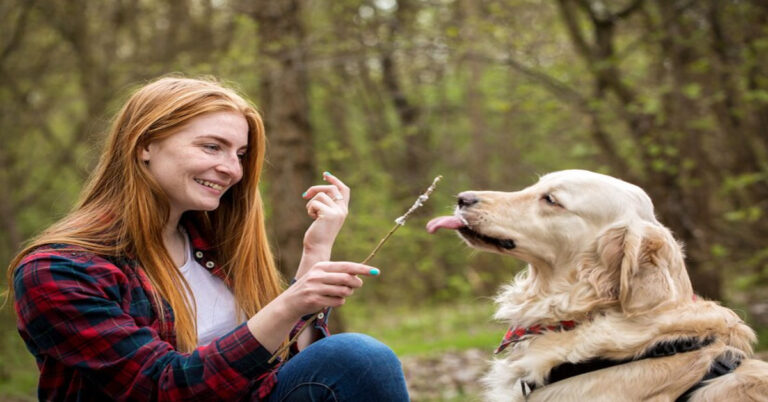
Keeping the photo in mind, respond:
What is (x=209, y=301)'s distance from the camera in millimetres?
2609

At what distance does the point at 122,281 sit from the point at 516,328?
1606 mm

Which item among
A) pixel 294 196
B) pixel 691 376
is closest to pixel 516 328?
pixel 691 376

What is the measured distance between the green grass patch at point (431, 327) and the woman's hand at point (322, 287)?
4.27m

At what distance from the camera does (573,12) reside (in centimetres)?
738

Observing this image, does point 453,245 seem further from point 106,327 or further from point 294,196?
point 106,327

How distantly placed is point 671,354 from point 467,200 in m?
0.97

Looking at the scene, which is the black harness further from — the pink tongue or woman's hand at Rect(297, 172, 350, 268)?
woman's hand at Rect(297, 172, 350, 268)

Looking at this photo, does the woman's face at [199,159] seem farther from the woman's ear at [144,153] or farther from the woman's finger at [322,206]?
the woman's finger at [322,206]

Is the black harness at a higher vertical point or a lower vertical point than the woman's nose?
lower

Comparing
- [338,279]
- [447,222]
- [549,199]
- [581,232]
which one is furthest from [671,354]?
[338,279]

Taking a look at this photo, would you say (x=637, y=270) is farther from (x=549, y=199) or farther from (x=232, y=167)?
(x=232, y=167)

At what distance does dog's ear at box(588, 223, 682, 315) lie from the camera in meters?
2.54

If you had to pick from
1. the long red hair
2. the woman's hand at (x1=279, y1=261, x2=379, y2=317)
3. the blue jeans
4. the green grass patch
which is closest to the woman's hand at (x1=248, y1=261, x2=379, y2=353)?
the woman's hand at (x1=279, y1=261, x2=379, y2=317)

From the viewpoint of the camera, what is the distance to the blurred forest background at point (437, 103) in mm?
6445
